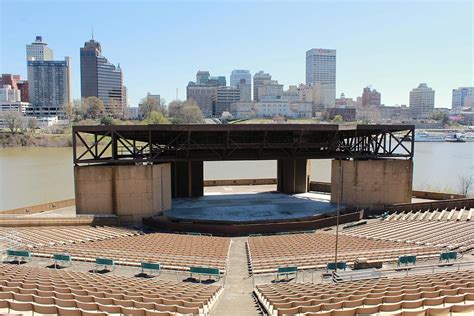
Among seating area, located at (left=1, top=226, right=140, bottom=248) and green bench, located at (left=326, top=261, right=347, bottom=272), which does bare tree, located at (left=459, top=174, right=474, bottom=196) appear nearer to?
green bench, located at (left=326, top=261, right=347, bottom=272)

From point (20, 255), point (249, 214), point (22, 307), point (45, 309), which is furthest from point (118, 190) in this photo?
point (45, 309)

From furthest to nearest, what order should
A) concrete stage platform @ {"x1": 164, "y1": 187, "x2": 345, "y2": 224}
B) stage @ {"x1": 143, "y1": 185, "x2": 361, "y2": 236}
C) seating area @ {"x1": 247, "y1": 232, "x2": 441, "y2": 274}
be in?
concrete stage platform @ {"x1": 164, "y1": 187, "x2": 345, "y2": 224}
stage @ {"x1": 143, "y1": 185, "x2": 361, "y2": 236}
seating area @ {"x1": 247, "y1": 232, "x2": 441, "y2": 274}

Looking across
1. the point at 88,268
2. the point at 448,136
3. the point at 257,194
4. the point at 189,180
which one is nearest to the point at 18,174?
the point at 189,180

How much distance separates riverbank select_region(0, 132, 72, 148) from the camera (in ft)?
342

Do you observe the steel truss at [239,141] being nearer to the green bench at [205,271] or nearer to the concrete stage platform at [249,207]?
the concrete stage platform at [249,207]

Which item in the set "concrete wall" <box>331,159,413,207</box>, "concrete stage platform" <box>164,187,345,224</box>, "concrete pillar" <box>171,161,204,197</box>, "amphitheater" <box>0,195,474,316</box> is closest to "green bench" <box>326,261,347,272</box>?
"amphitheater" <box>0,195,474,316</box>

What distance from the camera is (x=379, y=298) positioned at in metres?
9.36

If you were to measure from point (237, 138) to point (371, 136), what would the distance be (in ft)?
38.3

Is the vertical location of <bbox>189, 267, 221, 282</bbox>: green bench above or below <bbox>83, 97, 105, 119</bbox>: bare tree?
below

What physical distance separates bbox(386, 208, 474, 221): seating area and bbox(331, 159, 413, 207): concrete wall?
2.63m

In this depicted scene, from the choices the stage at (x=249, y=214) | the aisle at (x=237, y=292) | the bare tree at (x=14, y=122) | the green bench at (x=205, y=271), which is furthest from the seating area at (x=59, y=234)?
the bare tree at (x=14, y=122)

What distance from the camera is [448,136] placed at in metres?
156

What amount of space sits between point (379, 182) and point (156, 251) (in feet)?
71.2

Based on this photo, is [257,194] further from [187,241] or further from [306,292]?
[306,292]
